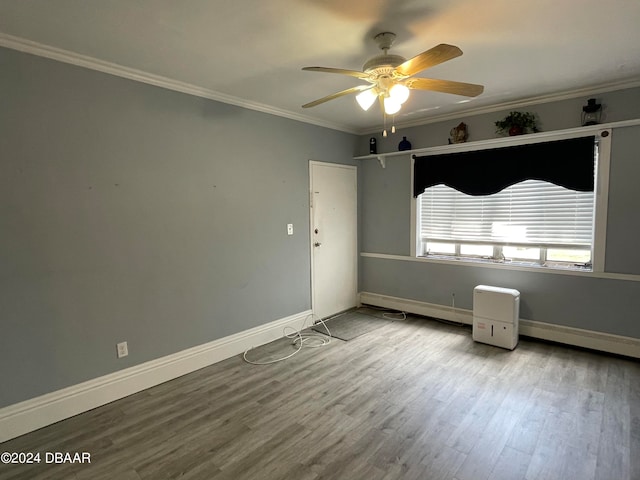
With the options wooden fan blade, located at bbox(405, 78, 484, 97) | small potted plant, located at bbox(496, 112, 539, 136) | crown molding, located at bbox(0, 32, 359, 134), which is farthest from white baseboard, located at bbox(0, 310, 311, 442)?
small potted plant, located at bbox(496, 112, 539, 136)

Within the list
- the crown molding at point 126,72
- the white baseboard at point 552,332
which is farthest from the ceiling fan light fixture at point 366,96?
the white baseboard at point 552,332

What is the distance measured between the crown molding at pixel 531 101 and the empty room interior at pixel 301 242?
0.7 inches

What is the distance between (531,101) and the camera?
352 cm

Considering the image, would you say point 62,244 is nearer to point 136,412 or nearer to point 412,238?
point 136,412

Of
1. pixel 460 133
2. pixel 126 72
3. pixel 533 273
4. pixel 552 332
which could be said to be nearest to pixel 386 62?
pixel 126 72

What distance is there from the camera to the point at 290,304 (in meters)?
4.02

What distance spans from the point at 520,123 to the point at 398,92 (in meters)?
2.16

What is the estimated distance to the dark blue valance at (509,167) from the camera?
3.29m

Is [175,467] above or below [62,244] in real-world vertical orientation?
below

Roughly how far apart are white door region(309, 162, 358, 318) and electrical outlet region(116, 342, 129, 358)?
7.13 feet

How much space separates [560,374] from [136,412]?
11.3 feet

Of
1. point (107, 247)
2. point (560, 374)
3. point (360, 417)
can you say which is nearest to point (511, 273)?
point (560, 374)

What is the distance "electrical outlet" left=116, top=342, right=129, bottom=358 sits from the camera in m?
2.66

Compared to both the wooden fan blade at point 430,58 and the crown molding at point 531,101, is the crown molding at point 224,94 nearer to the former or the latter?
the crown molding at point 531,101
